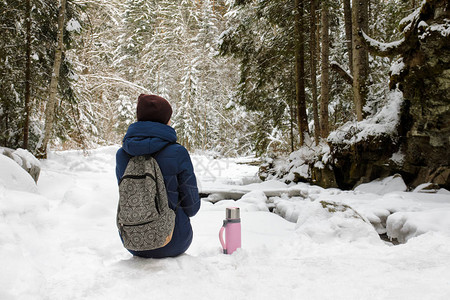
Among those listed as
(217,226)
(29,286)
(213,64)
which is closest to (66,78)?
(217,226)

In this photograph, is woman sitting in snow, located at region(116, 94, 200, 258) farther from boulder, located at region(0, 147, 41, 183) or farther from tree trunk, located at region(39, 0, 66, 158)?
tree trunk, located at region(39, 0, 66, 158)

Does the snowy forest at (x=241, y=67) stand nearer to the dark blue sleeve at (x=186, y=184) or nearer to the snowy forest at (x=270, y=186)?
the snowy forest at (x=270, y=186)

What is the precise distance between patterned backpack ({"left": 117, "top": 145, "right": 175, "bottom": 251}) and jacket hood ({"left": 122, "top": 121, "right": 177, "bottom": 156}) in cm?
11

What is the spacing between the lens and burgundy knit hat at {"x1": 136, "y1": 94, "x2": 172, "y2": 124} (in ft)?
8.10

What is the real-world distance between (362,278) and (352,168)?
5.18m

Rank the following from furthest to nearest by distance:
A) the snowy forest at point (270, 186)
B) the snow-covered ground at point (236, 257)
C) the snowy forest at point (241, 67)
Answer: the snowy forest at point (241, 67) → the snowy forest at point (270, 186) → the snow-covered ground at point (236, 257)

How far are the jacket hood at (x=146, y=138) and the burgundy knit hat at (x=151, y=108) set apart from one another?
0.08m

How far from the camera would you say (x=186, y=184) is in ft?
8.11

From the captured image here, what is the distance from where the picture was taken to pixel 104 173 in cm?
837

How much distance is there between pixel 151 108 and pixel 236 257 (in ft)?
5.25

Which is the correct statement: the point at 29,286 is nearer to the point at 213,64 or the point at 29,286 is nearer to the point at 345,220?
the point at 345,220

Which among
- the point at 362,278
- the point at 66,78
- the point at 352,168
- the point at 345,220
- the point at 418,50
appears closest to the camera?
the point at 362,278

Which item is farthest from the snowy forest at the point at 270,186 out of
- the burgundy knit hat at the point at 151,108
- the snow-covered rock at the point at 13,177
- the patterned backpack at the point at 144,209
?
the burgundy knit hat at the point at 151,108

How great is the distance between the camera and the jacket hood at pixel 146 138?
2357 mm
